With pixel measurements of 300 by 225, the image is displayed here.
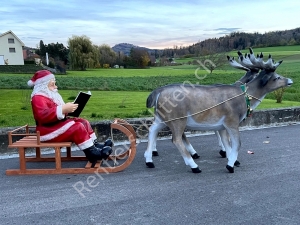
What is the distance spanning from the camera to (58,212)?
342 centimetres

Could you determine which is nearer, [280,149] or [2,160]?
[2,160]

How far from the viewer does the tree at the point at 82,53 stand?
3141 cm

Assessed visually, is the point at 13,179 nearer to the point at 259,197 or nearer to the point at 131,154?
the point at 131,154

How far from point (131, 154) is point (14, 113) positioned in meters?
4.31

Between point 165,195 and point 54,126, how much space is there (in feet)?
6.23

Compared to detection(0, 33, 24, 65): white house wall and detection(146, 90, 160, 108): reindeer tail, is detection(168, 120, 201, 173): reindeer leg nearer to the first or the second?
detection(146, 90, 160, 108): reindeer tail

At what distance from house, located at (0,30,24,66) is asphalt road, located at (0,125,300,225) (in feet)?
121

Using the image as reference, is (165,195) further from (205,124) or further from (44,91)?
(44,91)

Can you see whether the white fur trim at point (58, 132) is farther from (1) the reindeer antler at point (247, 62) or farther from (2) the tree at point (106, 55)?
(2) the tree at point (106, 55)

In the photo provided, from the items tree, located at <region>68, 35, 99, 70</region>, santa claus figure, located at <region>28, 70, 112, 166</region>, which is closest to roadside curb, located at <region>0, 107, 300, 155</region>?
santa claus figure, located at <region>28, 70, 112, 166</region>

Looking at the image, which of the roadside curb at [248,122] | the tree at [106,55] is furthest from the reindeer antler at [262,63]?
the tree at [106,55]

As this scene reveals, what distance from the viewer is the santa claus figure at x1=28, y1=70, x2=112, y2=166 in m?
4.50

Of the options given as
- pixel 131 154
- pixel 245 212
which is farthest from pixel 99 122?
pixel 245 212

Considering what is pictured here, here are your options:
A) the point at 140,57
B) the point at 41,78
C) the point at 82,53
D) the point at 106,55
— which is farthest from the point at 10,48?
the point at 41,78
